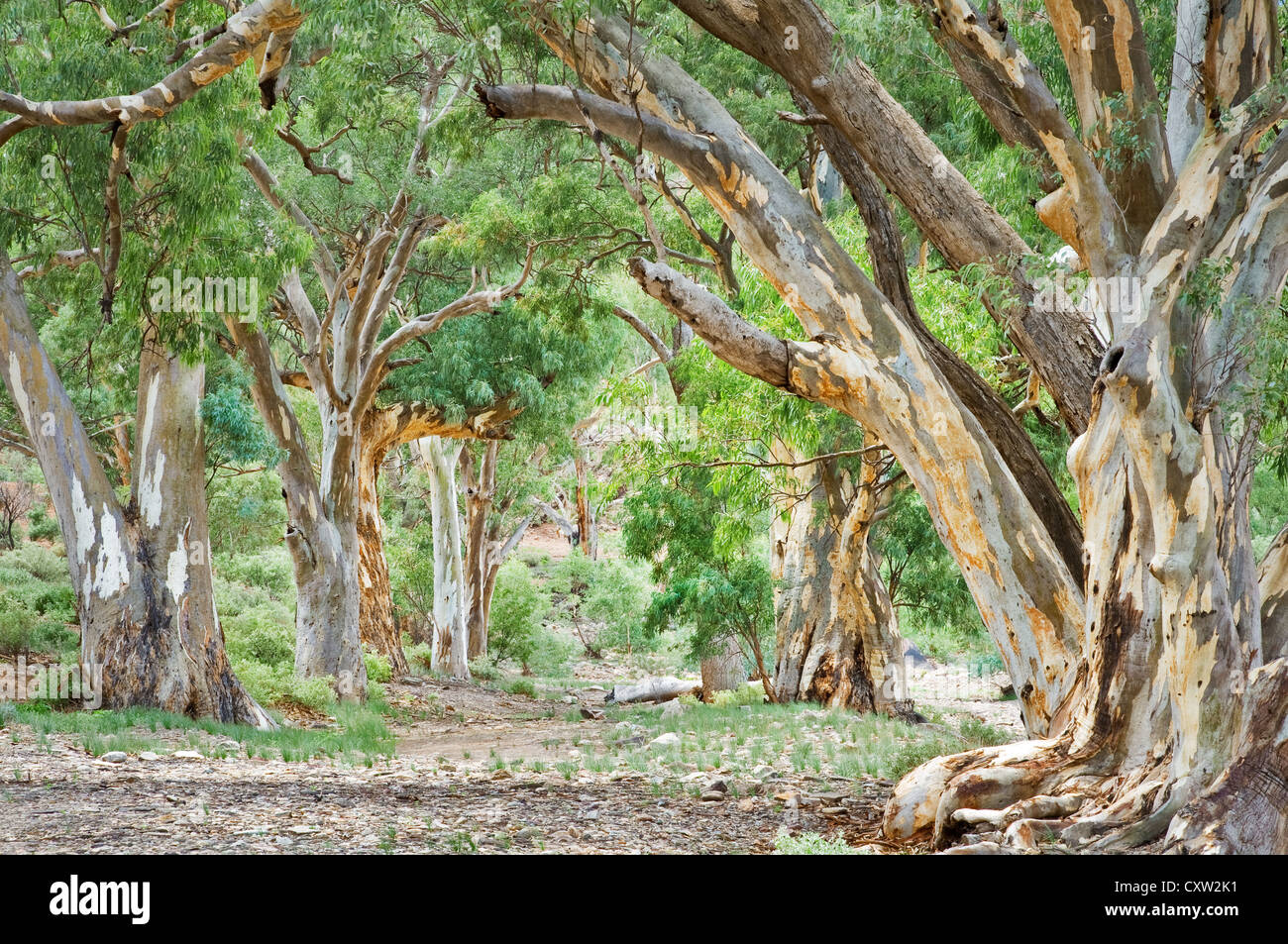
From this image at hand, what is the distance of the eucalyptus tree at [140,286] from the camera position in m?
8.60

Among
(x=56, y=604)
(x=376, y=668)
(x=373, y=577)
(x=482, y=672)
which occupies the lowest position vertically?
(x=482, y=672)

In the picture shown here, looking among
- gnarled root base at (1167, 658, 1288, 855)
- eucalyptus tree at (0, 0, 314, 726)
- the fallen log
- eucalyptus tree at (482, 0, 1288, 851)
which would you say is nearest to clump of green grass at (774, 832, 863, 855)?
eucalyptus tree at (482, 0, 1288, 851)

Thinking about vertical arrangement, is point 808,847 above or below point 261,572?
below

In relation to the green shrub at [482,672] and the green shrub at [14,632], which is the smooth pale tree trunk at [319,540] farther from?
the green shrub at [482,672]

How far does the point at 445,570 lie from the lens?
21.3 meters

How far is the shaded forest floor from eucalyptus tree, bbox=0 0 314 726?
0.94m

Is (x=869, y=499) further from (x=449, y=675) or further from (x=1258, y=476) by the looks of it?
(x=449, y=675)

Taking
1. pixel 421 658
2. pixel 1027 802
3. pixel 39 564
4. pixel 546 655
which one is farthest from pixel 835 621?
pixel 39 564

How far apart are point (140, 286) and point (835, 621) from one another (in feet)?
27.6

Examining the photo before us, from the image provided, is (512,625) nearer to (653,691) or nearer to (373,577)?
(653,691)

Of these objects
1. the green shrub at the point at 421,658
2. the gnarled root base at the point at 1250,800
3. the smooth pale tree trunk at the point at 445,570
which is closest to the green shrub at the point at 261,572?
the green shrub at the point at 421,658

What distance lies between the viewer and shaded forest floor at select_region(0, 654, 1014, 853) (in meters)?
5.04

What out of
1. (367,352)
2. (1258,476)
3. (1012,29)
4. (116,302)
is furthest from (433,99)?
(1258,476)

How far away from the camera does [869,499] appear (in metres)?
11.8
